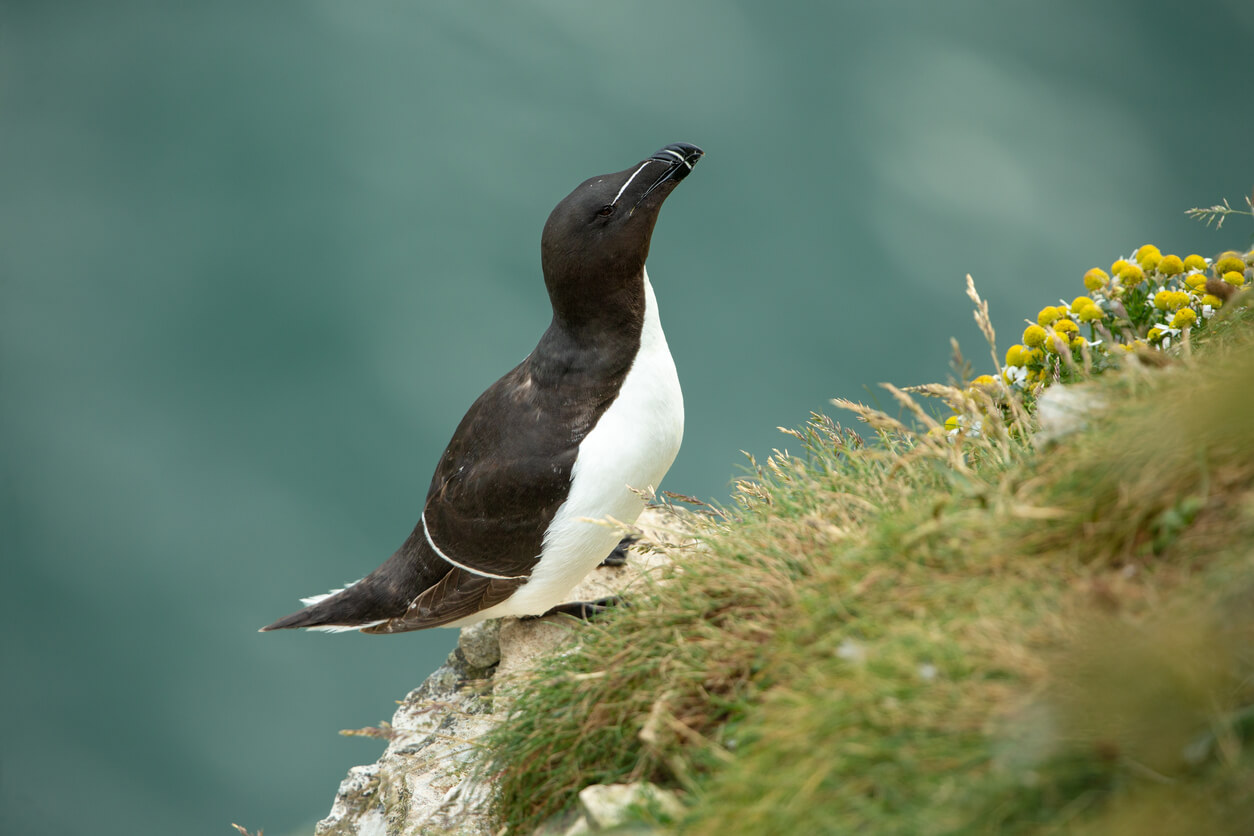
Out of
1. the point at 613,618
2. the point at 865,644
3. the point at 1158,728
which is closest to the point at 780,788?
the point at 865,644

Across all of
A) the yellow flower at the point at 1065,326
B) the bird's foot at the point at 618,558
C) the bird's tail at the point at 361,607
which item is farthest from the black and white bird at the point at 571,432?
the yellow flower at the point at 1065,326

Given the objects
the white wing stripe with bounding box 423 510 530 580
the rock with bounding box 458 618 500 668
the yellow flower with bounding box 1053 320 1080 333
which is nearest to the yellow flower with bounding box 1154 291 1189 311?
the yellow flower with bounding box 1053 320 1080 333

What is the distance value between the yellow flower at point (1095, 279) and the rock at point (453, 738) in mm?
2075

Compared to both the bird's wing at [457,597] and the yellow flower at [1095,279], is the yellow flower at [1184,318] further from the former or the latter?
the bird's wing at [457,597]

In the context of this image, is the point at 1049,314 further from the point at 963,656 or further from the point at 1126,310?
the point at 963,656

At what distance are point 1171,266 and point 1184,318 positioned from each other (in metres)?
0.36

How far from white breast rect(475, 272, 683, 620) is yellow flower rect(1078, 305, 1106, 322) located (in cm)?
170

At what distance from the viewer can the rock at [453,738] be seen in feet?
10.1

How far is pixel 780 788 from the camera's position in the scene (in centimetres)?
190

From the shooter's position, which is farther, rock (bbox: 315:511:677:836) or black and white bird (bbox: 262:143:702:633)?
black and white bird (bbox: 262:143:702:633)

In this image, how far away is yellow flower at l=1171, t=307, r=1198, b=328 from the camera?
11.6 feet

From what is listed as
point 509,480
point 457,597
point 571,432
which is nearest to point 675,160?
point 571,432

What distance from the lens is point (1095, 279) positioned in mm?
3891

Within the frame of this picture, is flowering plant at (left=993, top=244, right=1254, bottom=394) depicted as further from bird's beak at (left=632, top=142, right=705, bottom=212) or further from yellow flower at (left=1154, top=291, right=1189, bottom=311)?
bird's beak at (left=632, top=142, right=705, bottom=212)
